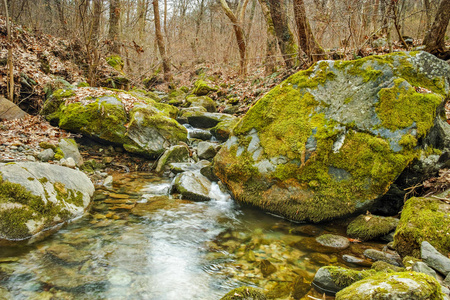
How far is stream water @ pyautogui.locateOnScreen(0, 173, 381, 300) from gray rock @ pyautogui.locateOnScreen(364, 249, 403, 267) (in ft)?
0.39

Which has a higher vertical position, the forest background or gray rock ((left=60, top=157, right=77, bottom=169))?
the forest background

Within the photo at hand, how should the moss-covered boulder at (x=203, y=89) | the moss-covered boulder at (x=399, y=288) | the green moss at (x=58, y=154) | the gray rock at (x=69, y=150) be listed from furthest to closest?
the moss-covered boulder at (x=203, y=89) < the gray rock at (x=69, y=150) < the green moss at (x=58, y=154) < the moss-covered boulder at (x=399, y=288)

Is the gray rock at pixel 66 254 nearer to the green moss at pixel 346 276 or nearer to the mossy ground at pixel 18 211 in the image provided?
the mossy ground at pixel 18 211

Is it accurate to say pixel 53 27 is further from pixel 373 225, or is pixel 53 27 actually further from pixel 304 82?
pixel 373 225

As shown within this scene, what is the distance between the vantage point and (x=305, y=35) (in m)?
8.50

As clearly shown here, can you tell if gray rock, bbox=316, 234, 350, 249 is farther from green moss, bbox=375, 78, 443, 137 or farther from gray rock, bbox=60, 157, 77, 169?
gray rock, bbox=60, 157, 77, 169

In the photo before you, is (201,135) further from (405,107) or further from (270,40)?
(405,107)

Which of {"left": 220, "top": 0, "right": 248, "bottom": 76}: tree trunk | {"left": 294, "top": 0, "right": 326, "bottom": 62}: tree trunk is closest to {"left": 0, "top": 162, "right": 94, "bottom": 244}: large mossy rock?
{"left": 294, "top": 0, "right": 326, "bottom": 62}: tree trunk

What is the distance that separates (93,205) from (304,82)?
185 inches

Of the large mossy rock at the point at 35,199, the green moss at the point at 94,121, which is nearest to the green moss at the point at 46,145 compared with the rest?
the green moss at the point at 94,121

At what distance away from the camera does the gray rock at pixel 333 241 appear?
12.0 ft

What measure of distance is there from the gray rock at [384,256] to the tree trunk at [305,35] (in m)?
6.35

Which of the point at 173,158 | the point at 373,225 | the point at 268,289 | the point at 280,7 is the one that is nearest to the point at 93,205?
the point at 173,158

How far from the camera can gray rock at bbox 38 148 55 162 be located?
5.91 meters
